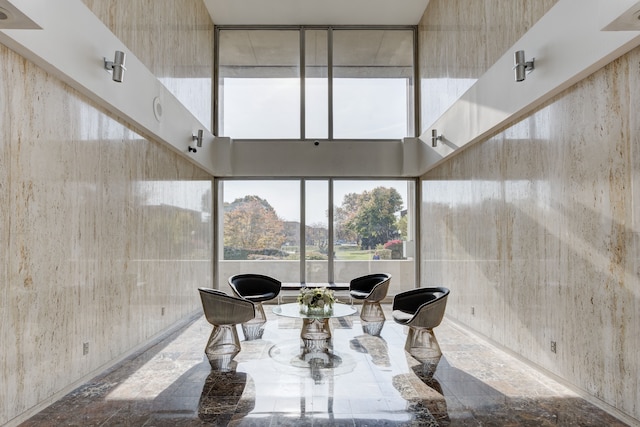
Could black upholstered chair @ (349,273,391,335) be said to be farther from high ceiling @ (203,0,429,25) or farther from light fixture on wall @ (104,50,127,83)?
high ceiling @ (203,0,429,25)

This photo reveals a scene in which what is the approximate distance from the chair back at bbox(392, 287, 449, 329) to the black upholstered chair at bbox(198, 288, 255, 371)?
1.91m

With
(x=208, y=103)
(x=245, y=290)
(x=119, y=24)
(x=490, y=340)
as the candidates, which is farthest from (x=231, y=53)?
(x=490, y=340)

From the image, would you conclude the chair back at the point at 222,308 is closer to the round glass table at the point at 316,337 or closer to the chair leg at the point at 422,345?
the round glass table at the point at 316,337

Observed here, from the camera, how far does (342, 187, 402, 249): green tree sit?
898cm

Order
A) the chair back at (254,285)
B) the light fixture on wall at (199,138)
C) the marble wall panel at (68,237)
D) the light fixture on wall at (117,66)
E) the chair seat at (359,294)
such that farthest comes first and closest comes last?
the light fixture on wall at (199,138) < the chair back at (254,285) < the chair seat at (359,294) < the light fixture on wall at (117,66) < the marble wall panel at (68,237)

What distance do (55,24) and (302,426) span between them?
146 inches

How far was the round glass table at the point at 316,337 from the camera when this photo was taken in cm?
461

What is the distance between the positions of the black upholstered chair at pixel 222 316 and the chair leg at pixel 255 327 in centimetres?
61

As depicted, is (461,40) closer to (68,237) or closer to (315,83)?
(315,83)

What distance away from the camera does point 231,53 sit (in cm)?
912

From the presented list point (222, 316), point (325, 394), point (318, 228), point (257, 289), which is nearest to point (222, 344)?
point (222, 316)

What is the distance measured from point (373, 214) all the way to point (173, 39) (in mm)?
5104

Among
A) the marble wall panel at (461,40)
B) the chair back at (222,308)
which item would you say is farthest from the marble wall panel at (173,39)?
the marble wall panel at (461,40)

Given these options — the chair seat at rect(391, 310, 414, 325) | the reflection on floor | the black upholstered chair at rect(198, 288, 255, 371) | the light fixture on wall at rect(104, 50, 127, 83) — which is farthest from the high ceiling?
the reflection on floor
